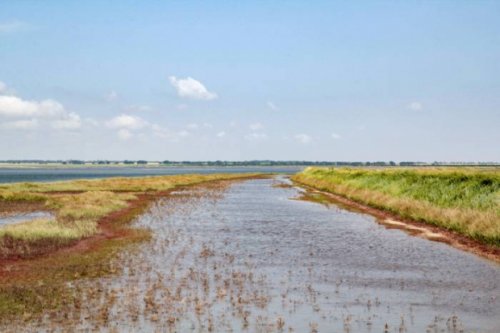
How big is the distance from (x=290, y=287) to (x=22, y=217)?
29.7 m

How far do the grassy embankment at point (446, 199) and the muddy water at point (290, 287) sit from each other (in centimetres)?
356

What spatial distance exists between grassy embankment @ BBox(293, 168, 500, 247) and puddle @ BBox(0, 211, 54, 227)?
27.6m

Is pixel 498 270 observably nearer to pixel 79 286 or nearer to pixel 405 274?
pixel 405 274

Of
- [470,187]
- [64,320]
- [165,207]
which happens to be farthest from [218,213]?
[64,320]

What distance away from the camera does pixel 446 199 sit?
3947 cm

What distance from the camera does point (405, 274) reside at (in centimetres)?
2066

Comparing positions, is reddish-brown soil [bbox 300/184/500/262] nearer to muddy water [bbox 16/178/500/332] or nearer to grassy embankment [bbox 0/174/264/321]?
muddy water [bbox 16/178/500/332]

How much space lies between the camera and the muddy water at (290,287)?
14.0m

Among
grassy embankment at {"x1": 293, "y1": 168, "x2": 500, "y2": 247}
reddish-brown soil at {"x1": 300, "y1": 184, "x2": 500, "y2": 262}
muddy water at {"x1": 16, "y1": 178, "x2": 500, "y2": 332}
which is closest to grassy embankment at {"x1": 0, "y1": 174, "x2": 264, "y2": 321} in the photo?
muddy water at {"x1": 16, "y1": 178, "x2": 500, "y2": 332}

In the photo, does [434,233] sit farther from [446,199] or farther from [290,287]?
[290,287]

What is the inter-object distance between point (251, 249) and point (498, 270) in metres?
10.9

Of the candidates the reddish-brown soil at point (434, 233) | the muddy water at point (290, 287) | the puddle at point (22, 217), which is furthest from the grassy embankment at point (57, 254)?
the reddish-brown soil at point (434, 233)

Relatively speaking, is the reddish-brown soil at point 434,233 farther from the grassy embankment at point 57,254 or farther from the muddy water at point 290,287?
the grassy embankment at point 57,254

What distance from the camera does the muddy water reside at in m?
14.0
